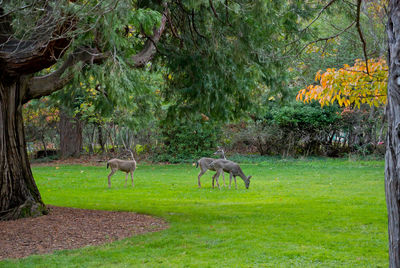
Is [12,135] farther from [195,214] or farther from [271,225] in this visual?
[271,225]

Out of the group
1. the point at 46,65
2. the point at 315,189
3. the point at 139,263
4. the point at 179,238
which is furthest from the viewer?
the point at 315,189

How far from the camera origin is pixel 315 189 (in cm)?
1441

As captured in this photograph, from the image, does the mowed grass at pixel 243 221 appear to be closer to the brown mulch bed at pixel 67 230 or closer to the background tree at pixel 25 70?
the brown mulch bed at pixel 67 230

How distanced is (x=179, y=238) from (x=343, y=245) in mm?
2686

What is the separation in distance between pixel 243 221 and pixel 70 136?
68.2 feet

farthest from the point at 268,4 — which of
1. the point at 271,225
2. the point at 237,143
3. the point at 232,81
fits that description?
the point at 237,143

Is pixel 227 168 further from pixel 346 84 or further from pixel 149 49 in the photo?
Result: pixel 346 84

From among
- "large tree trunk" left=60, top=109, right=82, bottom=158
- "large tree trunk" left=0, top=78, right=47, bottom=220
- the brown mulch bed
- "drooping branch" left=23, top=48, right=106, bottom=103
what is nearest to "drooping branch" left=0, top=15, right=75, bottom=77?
"drooping branch" left=23, top=48, right=106, bottom=103

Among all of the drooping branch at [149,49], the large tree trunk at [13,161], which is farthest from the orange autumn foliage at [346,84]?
the large tree trunk at [13,161]

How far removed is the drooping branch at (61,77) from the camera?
8.58 metres

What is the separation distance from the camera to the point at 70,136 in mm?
27812

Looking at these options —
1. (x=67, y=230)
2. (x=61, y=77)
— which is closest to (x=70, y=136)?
(x=61, y=77)

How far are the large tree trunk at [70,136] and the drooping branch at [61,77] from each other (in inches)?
726

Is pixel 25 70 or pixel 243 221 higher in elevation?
pixel 25 70
